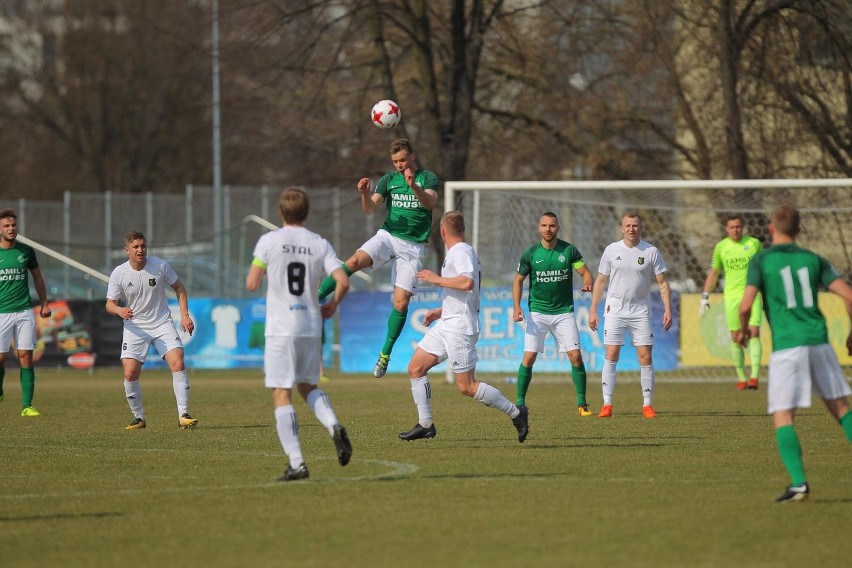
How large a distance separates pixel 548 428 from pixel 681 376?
10486mm

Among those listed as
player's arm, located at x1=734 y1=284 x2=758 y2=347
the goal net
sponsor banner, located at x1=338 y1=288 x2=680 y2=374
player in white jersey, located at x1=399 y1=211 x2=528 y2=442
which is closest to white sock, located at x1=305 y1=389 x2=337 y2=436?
player in white jersey, located at x1=399 y1=211 x2=528 y2=442

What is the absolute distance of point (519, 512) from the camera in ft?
29.1

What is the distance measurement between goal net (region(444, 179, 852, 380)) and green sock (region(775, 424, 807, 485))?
12.7 meters

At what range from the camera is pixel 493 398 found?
12.4 m

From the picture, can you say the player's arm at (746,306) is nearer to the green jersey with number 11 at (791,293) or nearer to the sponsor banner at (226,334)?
the green jersey with number 11 at (791,293)

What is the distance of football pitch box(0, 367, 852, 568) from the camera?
762cm

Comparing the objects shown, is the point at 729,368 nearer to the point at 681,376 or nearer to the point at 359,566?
the point at 681,376

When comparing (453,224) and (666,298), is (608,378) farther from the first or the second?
(453,224)

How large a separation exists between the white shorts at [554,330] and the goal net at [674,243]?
6002mm

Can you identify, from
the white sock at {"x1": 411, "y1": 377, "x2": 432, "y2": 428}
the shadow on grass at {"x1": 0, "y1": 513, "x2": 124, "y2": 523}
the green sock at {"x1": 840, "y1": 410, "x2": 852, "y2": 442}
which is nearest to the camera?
the shadow on grass at {"x1": 0, "y1": 513, "x2": 124, "y2": 523}

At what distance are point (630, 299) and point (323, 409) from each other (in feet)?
23.2

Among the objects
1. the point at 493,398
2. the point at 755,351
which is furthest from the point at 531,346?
the point at 755,351

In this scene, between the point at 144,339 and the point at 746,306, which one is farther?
the point at 144,339

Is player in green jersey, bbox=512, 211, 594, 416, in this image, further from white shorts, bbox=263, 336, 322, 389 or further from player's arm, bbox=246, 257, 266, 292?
player's arm, bbox=246, 257, 266, 292
